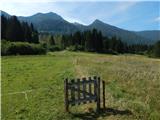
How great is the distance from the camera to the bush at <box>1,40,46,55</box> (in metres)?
77.5

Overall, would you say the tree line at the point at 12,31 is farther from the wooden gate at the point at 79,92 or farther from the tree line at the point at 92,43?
the wooden gate at the point at 79,92

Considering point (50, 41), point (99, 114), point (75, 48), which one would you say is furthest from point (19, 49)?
point (99, 114)

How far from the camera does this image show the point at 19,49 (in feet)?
267

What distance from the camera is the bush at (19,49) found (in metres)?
77.5

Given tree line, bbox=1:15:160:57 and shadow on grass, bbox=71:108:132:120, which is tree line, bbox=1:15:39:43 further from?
shadow on grass, bbox=71:108:132:120

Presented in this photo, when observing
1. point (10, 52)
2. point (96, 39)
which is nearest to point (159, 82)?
point (10, 52)

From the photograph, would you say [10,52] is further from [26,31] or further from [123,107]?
[123,107]

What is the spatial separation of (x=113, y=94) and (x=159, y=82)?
508 centimetres

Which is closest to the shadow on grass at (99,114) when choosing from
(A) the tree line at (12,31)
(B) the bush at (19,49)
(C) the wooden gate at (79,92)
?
(C) the wooden gate at (79,92)

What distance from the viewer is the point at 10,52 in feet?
260

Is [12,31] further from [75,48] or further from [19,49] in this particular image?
[75,48]

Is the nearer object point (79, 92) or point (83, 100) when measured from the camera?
point (79, 92)

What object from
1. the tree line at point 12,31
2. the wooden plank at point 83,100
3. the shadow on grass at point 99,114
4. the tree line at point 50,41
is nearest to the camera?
the shadow on grass at point 99,114

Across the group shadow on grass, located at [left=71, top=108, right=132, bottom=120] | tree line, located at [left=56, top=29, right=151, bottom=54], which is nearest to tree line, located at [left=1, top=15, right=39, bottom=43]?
tree line, located at [left=56, top=29, right=151, bottom=54]
